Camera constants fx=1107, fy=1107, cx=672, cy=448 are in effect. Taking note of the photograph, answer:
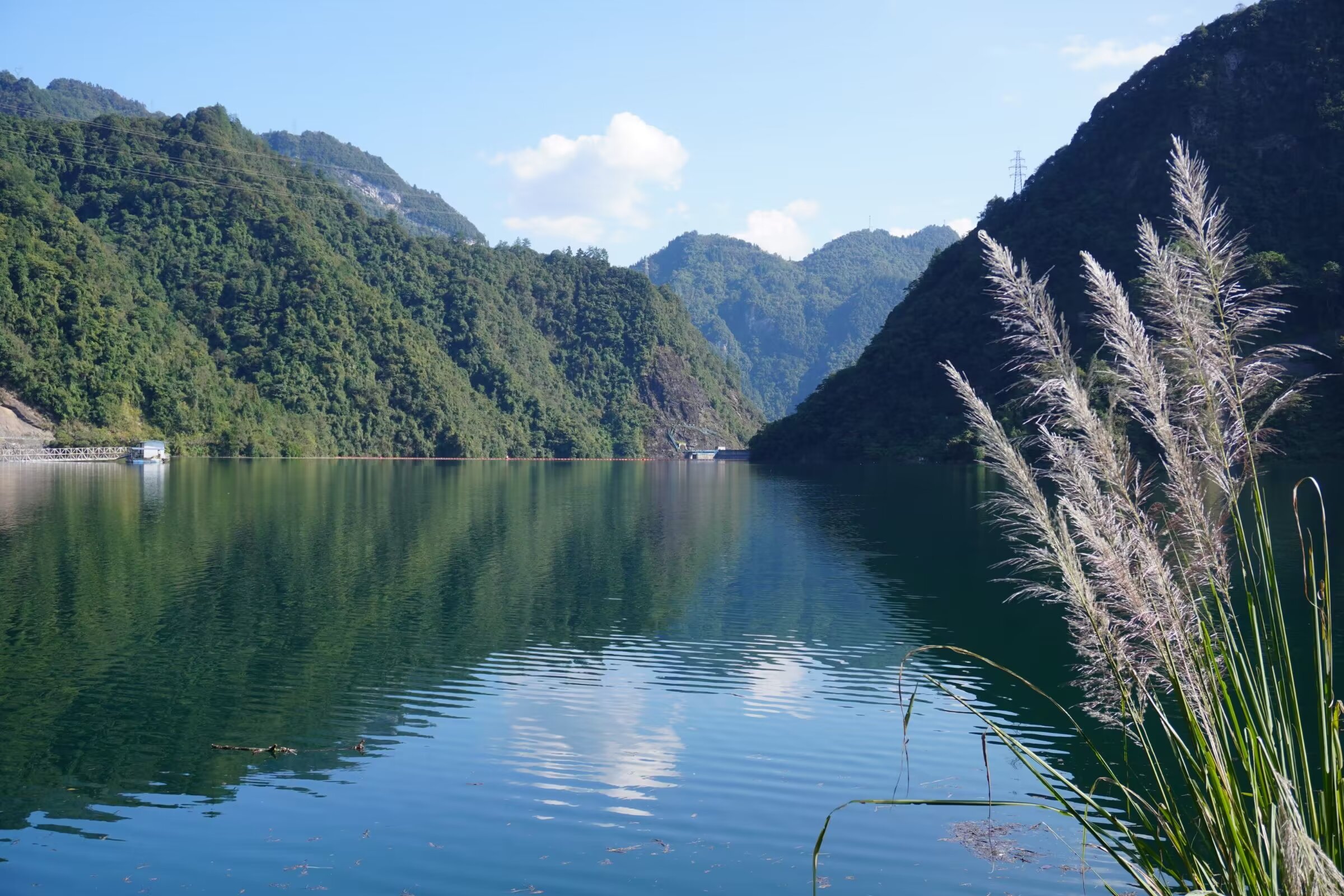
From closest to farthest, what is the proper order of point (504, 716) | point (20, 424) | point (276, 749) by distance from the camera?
1. point (276, 749)
2. point (504, 716)
3. point (20, 424)

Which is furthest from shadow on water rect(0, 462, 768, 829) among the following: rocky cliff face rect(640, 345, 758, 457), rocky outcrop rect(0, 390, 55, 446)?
rocky cliff face rect(640, 345, 758, 457)

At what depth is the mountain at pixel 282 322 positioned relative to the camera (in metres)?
102

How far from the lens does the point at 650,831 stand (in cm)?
1011

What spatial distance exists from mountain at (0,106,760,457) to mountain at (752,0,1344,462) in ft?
194

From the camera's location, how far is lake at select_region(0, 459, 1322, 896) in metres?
9.39

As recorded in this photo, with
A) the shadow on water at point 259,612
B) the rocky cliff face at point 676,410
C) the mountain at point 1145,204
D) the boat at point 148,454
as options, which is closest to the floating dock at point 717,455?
the rocky cliff face at point 676,410

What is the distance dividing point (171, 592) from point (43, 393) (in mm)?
79590

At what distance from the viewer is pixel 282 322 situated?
→ 132 m

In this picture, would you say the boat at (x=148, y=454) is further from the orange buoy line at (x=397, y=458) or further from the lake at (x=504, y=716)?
the lake at (x=504, y=716)

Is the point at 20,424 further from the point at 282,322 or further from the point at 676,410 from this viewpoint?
the point at 676,410

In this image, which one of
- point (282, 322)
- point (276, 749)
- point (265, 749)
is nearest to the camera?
point (276, 749)

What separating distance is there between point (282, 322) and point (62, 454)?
154 ft

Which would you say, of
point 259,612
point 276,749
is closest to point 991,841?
point 276,749

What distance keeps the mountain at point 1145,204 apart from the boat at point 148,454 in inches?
2129
